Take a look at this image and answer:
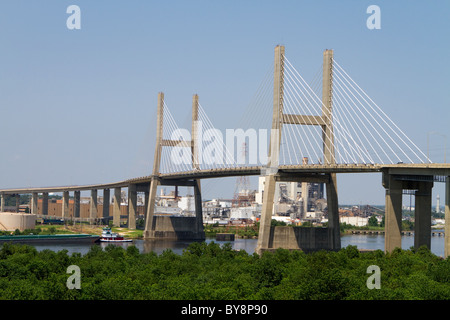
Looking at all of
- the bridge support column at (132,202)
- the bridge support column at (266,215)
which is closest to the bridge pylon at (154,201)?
the bridge support column at (132,202)

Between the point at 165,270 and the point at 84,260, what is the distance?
336 inches

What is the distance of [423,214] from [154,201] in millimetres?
49656

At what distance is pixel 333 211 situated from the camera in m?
69.6

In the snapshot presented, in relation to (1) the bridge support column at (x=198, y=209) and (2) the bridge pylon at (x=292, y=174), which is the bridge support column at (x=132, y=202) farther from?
(2) the bridge pylon at (x=292, y=174)

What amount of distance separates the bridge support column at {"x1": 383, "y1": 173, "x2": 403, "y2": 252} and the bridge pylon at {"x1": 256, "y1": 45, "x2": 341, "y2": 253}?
350 inches

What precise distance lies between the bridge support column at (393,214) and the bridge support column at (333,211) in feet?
40.6

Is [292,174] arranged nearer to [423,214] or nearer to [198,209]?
[423,214]

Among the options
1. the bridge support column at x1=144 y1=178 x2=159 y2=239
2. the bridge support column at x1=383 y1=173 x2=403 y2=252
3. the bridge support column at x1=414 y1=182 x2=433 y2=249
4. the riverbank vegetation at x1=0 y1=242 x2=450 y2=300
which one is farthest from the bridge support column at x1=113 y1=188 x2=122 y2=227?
the bridge support column at x1=414 y1=182 x2=433 y2=249

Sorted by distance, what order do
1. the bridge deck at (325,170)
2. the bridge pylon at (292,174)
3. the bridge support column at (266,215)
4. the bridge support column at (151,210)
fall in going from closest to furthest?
the bridge deck at (325,170) < the bridge pylon at (292,174) < the bridge support column at (266,215) < the bridge support column at (151,210)

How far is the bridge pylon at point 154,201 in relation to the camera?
99000 mm

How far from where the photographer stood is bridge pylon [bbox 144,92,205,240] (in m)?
99.0

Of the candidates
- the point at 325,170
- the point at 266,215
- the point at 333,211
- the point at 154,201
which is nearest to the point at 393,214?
the point at 325,170

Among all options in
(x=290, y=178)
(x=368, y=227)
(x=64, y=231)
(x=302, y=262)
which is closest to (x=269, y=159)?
(x=290, y=178)

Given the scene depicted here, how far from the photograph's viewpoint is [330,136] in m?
66.3
